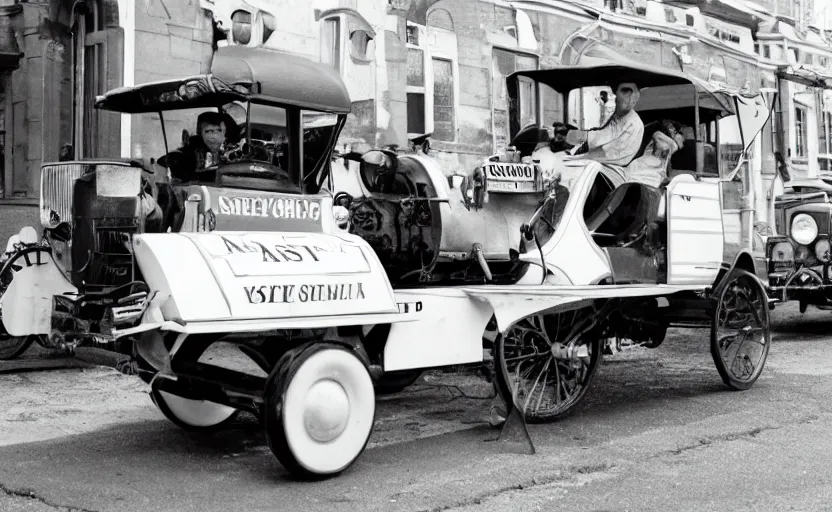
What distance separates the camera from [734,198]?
945 centimetres

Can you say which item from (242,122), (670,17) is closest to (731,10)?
(670,17)

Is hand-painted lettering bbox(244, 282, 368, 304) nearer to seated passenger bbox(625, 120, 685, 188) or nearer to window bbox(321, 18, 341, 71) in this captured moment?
seated passenger bbox(625, 120, 685, 188)

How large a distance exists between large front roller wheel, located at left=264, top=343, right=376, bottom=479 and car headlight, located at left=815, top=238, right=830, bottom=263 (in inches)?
396

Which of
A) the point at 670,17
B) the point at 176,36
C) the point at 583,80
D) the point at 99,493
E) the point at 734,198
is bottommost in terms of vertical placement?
the point at 99,493

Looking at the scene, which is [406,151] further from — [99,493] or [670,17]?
[670,17]

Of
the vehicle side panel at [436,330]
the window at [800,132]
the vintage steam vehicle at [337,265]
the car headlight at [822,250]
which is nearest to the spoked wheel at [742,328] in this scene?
the vintage steam vehicle at [337,265]

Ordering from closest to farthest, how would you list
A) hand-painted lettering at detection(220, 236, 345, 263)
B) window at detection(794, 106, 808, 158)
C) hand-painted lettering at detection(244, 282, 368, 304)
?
hand-painted lettering at detection(244, 282, 368, 304)
hand-painted lettering at detection(220, 236, 345, 263)
window at detection(794, 106, 808, 158)

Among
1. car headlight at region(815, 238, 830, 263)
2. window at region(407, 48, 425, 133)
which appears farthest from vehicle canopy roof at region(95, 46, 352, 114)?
car headlight at region(815, 238, 830, 263)

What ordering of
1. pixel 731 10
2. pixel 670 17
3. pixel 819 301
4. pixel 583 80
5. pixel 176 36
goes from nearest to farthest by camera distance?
1. pixel 583 80
2. pixel 176 36
3. pixel 819 301
4. pixel 670 17
5. pixel 731 10

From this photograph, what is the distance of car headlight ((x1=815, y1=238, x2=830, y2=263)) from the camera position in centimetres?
1396

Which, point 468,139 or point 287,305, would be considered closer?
point 287,305

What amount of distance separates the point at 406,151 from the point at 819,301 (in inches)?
331

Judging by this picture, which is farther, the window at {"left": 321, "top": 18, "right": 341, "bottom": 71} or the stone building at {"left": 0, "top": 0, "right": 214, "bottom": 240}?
the window at {"left": 321, "top": 18, "right": 341, "bottom": 71}

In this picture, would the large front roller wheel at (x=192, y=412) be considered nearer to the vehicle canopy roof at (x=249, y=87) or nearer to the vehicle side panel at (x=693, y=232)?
the vehicle canopy roof at (x=249, y=87)
